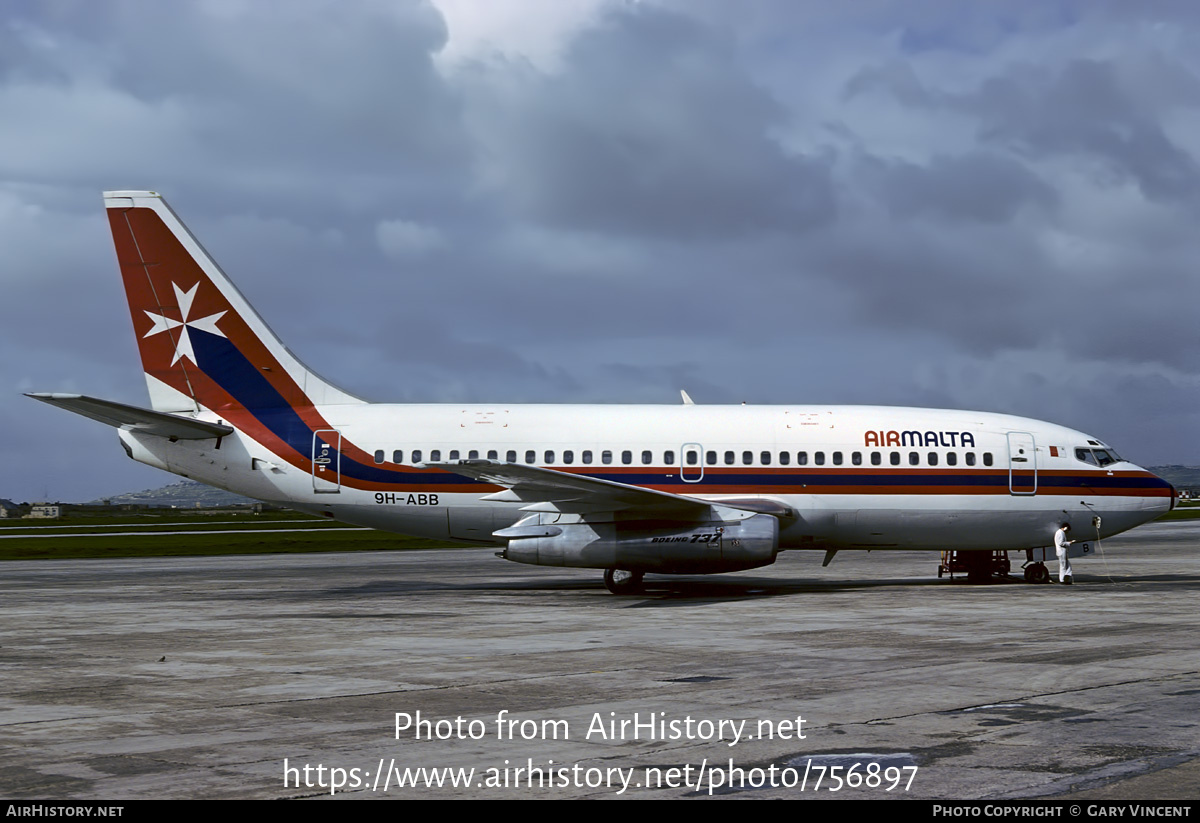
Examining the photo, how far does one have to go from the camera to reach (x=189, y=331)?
26969mm

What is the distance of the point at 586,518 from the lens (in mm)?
24234

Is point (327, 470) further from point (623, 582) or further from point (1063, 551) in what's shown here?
point (1063, 551)

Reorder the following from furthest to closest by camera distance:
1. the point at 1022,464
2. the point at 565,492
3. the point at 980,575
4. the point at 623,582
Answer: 1. the point at 980,575
2. the point at 1022,464
3. the point at 623,582
4. the point at 565,492

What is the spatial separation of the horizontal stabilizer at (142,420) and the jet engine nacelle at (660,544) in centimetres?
751

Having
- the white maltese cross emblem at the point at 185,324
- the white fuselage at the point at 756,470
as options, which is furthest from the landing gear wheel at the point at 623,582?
the white maltese cross emblem at the point at 185,324

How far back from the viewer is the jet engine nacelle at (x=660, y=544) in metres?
23.6

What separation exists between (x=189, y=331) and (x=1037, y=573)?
2045 centimetres

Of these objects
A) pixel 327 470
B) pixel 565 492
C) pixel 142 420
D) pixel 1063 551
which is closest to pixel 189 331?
pixel 142 420

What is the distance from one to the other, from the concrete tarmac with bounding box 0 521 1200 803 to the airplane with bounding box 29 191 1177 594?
2.36 meters

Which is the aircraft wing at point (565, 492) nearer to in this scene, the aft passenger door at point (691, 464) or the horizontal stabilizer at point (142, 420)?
the aft passenger door at point (691, 464)

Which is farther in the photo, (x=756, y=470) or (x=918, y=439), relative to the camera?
(x=918, y=439)

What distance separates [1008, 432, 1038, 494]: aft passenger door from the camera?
2583 centimetres

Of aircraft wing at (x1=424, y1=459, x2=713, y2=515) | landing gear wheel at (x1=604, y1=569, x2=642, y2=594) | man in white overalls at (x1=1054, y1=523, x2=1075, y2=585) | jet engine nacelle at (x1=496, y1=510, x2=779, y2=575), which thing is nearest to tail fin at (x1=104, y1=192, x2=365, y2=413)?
aircraft wing at (x1=424, y1=459, x2=713, y2=515)
